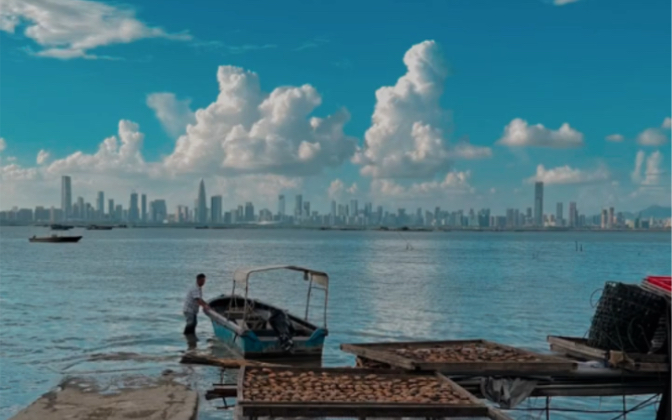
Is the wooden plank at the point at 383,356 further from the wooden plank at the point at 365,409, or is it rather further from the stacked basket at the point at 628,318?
the stacked basket at the point at 628,318

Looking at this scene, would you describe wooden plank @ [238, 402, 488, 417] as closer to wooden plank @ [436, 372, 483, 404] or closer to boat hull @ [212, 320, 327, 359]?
wooden plank @ [436, 372, 483, 404]

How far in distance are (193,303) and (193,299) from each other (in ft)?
0.99

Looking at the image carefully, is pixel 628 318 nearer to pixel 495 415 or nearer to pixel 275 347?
pixel 495 415

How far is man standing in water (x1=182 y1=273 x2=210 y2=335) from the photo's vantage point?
25.3 m

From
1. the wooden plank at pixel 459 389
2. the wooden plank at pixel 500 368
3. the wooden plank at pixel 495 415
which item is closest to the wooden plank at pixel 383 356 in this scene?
the wooden plank at pixel 500 368

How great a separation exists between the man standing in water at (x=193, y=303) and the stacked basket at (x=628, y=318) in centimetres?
1505

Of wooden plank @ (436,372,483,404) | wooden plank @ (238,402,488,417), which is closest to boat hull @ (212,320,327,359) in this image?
wooden plank @ (436,372,483,404)

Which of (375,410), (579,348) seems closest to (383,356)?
(375,410)

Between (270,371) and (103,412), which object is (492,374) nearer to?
(270,371)

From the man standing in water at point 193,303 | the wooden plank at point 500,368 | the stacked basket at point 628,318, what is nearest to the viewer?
the wooden plank at point 500,368

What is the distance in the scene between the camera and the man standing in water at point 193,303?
83.1ft

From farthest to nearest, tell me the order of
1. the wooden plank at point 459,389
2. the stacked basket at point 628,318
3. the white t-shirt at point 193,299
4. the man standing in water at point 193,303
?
the white t-shirt at point 193,299 → the man standing in water at point 193,303 → the stacked basket at point 628,318 → the wooden plank at point 459,389

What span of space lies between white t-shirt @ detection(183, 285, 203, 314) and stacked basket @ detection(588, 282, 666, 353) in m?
16.1

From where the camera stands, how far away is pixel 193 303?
26.6m
